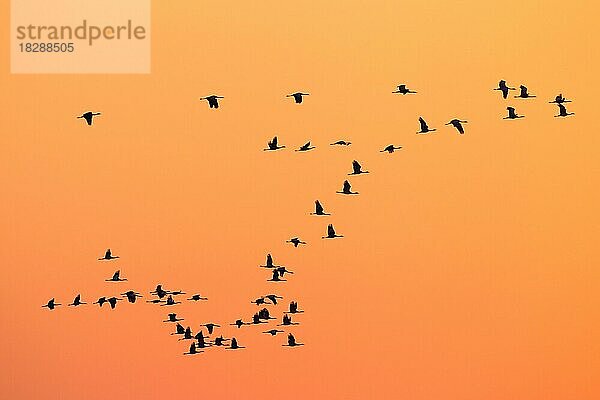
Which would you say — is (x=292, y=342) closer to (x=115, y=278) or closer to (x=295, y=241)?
(x=295, y=241)

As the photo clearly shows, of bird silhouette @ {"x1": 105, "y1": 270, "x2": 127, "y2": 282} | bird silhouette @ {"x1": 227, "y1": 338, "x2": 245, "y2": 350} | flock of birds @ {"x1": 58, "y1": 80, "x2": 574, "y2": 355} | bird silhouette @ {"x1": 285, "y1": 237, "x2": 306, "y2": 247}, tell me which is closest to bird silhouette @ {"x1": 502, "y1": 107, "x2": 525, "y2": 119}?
flock of birds @ {"x1": 58, "y1": 80, "x2": 574, "y2": 355}

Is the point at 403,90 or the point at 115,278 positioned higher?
the point at 403,90

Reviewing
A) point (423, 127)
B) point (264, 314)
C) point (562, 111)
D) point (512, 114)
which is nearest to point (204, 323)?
point (264, 314)

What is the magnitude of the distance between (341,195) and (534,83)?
0.55m

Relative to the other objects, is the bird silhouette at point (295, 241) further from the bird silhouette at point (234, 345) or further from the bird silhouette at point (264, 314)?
the bird silhouette at point (234, 345)

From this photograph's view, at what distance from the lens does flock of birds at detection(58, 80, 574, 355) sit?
2178mm

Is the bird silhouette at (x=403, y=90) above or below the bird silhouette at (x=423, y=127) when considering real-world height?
above

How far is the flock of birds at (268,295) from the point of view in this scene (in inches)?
85.7

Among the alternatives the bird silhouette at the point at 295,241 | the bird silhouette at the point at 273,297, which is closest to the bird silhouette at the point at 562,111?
the bird silhouette at the point at 295,241

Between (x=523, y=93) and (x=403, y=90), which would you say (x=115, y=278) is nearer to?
(x=403, y=90)

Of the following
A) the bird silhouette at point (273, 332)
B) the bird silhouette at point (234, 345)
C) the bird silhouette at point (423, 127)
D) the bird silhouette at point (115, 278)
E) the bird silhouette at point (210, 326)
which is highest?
the bird silhouette at point (423, 127)

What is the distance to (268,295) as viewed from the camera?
7.19 ft

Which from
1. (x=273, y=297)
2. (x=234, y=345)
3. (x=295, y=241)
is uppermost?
(x=295, y=241)

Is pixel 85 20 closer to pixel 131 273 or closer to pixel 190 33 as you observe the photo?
pixel 190 33
